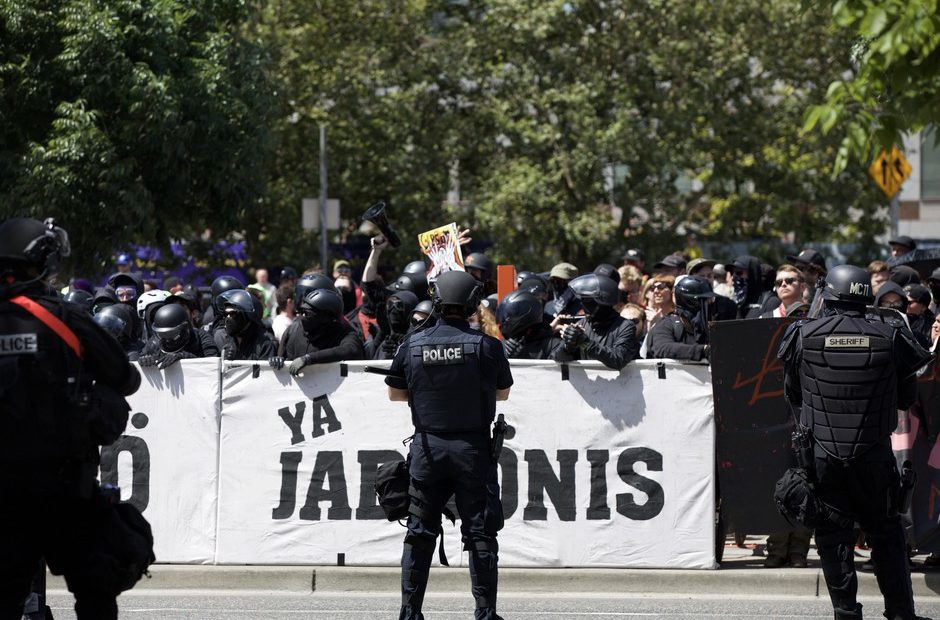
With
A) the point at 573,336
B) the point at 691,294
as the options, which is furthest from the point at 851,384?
the point at 691,294

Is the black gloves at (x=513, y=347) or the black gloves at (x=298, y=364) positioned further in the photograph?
the black gloves at (x=513, y=347)

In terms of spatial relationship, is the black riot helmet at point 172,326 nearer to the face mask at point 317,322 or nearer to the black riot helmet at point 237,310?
the black riot helmet at point 237,310

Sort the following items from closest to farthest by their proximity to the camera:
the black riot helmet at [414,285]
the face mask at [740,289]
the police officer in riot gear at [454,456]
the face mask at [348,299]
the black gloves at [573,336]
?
1. the police officer in riot gear at [454,456]
2. the black gloves at [573,336]
3. the black riot helmet at [414,285]
4. the face mask at [740,289]
5. the face mask at [348,299]

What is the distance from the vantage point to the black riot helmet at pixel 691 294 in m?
10.4

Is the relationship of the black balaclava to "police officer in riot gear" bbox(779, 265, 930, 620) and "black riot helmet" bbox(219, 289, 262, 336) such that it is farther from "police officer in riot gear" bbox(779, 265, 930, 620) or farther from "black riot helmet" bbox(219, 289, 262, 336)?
"police officer in riot gear" bbox(779, 265, 930, 620)

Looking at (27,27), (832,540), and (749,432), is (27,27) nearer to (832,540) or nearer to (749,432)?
(749,432)

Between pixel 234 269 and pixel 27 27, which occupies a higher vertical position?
pixel 27 27

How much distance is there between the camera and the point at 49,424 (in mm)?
5348

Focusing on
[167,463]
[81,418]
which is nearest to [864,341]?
[81,418]

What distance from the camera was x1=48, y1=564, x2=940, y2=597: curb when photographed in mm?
8883

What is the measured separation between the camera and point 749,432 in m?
9.01

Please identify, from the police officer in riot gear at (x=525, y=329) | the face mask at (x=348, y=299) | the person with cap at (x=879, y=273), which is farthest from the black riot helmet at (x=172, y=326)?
the person with cap at (x=879, y=273)

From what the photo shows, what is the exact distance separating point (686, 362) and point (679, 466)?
65cm

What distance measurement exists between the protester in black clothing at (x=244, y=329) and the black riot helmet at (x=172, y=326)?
0.96 ft
